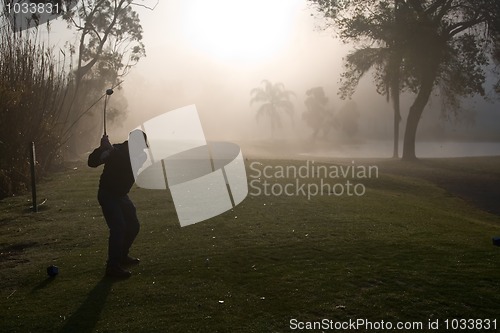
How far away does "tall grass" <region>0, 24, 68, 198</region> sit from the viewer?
68.0 feet

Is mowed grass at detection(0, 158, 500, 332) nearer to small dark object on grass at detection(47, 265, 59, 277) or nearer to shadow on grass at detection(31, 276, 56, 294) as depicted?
shadow on grass at detection(31, 276, 56, 294)

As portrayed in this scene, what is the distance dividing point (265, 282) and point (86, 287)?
2748 mm

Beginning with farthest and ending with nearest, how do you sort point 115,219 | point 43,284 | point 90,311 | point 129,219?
point 129,219, point 43,284, point 115,219, point 90,311

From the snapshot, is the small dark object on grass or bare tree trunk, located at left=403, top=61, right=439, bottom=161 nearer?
the small dark object on grass

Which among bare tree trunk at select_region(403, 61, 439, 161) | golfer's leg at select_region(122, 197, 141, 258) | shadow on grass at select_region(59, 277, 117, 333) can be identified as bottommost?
shadow on grass at select_region(59, 277, 117, 333)

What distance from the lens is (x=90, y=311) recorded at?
7.00m

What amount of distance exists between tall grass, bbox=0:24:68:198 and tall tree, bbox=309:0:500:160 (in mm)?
21922

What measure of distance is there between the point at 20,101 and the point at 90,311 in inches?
670

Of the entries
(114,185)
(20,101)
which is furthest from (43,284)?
(20,101)

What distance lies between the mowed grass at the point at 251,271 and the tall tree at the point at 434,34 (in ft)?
73.7

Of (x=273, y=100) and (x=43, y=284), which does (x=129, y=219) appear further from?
(x=273, y=100)

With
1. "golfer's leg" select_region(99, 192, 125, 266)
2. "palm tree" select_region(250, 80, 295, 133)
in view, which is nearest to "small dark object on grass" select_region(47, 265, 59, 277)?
"golfer's leg" select_region(99, 192, 125, 266)

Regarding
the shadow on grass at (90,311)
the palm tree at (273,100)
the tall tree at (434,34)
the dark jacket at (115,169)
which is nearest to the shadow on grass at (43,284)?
the shadow on grass at (90,311)

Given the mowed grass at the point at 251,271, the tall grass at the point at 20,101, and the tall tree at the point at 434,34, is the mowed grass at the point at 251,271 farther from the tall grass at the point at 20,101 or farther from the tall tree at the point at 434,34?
the tall tree at the point at 434,34
